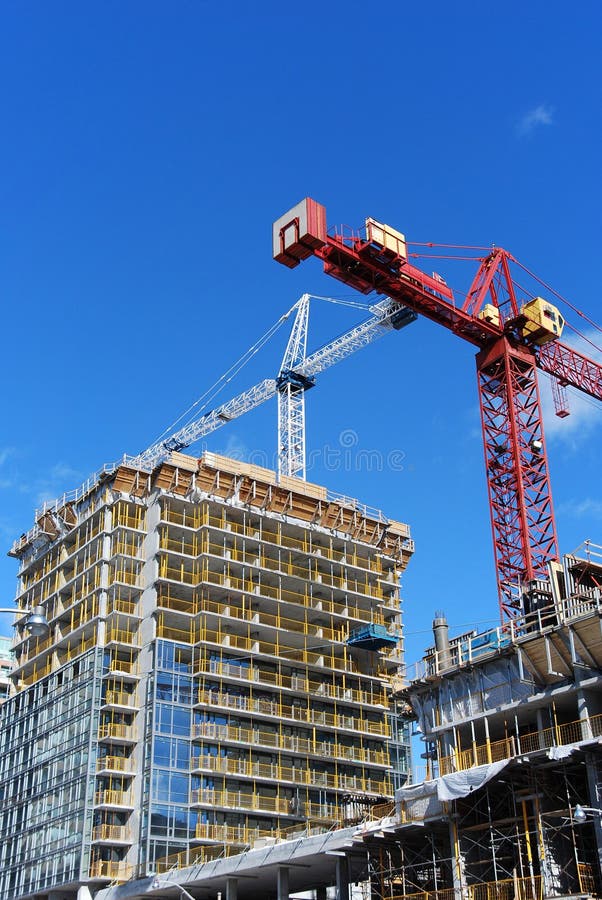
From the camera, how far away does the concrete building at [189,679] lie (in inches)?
3002

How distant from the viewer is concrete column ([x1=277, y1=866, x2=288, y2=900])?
61062 mm

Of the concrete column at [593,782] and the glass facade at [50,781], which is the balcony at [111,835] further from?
the concrete column at [593,782]

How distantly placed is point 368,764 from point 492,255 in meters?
40.4

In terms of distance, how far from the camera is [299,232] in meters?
71.3

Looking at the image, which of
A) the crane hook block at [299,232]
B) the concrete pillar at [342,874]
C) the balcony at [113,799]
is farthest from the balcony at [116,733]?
the crane hook block at [299,232]

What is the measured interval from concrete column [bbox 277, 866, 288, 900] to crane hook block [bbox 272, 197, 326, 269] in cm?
3742

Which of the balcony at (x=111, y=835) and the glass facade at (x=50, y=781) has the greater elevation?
the glass facade at (x=50, y=781)

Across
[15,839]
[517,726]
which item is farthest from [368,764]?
[517,726]

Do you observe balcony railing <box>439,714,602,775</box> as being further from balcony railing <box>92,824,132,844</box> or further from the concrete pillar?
Result: balcony railing <box>92,824,132,844</box>

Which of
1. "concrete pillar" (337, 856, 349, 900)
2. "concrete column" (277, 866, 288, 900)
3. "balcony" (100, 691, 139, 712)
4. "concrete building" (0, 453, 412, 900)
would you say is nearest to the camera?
"concrete pillar" (337, 856, 349, 900)

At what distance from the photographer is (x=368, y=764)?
87.4 metres

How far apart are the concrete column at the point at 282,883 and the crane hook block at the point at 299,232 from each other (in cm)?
3742

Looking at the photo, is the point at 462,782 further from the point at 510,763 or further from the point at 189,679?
the point at 189,679

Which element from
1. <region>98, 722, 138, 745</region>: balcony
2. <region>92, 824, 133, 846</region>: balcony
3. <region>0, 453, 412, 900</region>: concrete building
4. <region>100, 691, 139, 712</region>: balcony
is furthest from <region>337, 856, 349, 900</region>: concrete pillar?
<region>100, 691, 139, 712</region>: balcony
